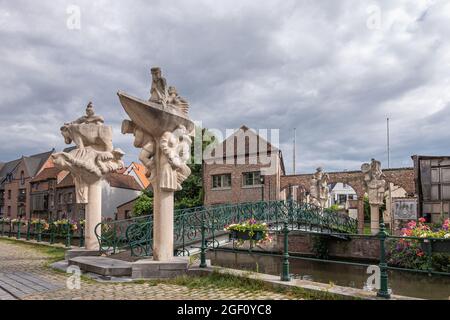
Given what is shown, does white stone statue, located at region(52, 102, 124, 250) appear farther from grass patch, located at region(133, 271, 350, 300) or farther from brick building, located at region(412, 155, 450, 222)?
brick building, located at region(412, 155, 450, 222)

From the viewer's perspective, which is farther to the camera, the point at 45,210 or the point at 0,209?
the point at 0,209

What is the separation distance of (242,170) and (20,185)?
100 feet

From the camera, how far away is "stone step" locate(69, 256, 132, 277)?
23.7ft

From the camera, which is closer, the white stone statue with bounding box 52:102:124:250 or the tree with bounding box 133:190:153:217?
the white stone statue with bounding box 52:102:124:250

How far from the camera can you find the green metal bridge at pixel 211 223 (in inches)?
360

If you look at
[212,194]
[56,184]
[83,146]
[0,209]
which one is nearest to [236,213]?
[83,146]

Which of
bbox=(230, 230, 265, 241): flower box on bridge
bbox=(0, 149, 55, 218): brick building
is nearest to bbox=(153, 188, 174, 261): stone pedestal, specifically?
bbox=(230, 230, 265, 241): flower box on bridge

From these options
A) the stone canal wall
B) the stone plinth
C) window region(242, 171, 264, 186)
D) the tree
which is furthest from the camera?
the tree

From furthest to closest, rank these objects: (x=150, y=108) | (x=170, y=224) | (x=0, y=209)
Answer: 1. (x=0, y=209)
2. (x=170, y=224)
3. (x=150, y=108)

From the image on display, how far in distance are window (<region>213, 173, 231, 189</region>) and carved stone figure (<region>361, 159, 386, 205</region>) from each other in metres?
11.8

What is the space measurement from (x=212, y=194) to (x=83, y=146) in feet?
61.3

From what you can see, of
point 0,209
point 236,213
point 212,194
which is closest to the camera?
point 236,213
